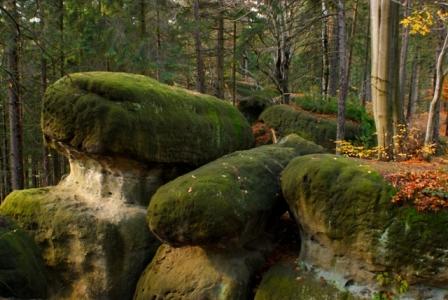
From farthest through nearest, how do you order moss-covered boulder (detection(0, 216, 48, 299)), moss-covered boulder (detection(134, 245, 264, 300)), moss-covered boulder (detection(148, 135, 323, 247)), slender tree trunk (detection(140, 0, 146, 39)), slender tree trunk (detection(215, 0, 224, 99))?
1. slender tree trunk (detection(215, 0, 224, 99))
2. slender tree trunk (detection(140, 0, 146, 39))
3. moss-covered boulder (detection(0, 216, 48, 299))
4. moss-covered boulder (detection(134, 245, 264, 300))
5. moss-covered boulder (detection(148, 135, 323, 247))

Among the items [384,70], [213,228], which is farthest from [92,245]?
[384,70]

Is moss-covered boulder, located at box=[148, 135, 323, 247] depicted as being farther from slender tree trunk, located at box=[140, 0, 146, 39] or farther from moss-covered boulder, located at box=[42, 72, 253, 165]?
slender tree trunk, located at box=[140, 0, 146, 39]

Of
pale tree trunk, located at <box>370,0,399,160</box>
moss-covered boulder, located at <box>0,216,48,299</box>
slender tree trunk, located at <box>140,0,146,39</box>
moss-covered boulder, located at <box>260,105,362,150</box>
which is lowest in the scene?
moss-covered boulder, located at <box>0,216,48,299</box>

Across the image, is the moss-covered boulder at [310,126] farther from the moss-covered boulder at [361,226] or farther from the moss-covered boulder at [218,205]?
the moss-covered boulder at [361,226]

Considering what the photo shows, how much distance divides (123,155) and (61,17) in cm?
988

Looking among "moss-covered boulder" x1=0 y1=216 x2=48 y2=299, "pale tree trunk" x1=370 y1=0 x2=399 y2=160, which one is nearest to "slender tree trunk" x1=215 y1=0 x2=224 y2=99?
"pale tree trunk" x1=370 y1=0 x2=399 y2=160

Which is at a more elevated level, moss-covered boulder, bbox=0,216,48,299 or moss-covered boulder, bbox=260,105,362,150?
moss-covered boulder, bbox=260,105,362,150

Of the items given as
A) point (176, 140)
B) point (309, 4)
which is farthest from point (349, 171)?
point (309, 4)

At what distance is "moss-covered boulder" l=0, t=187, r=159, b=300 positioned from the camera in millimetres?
8633

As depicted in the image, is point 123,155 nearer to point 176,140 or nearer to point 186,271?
point 176,140

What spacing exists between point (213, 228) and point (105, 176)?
3538 millimetres

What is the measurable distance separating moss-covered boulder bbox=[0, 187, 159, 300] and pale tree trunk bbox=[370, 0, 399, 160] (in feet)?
17.6

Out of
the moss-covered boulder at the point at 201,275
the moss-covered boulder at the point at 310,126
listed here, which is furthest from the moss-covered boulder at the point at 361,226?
the moss-covered boulder at the point at 310,126

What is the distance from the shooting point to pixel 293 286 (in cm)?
669
